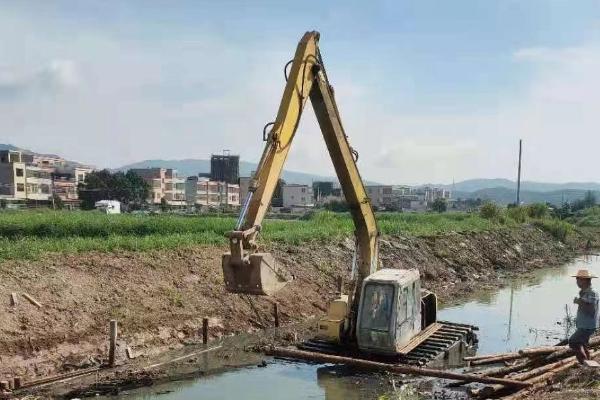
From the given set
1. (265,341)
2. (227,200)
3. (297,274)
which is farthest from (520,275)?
(227,200)

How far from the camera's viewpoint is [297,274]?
24844 millimetres

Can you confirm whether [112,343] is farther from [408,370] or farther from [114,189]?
[114,189]

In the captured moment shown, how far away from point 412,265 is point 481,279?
4.76m

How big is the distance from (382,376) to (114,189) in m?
81.6

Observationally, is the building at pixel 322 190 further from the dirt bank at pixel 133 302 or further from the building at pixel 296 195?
the dirt bank at pixel 133 302

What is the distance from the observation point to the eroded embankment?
14.6 m

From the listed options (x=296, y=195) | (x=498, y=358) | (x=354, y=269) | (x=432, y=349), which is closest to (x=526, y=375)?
(x=498, y=358)

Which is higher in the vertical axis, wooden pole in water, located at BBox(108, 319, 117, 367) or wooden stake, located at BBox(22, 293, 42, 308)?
wooden stake, located at BBox(22, 293, 42, 308)

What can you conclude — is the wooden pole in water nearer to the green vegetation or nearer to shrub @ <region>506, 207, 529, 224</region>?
shrub @ <region>506, 207, 529, 224</region>

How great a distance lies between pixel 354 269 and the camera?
14.8 metres

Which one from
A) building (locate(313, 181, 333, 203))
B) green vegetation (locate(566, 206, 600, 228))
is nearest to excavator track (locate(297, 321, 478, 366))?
green vegetation (locate(566, 206, 600, 228))

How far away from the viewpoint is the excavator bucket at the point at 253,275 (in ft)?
32.6

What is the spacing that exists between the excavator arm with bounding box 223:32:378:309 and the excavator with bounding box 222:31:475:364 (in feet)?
0.05

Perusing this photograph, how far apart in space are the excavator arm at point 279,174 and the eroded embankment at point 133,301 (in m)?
6.11
